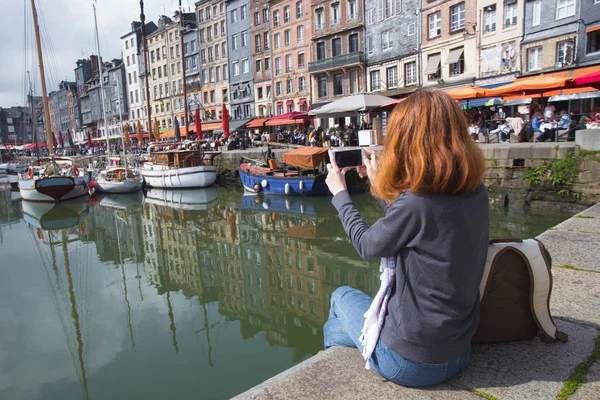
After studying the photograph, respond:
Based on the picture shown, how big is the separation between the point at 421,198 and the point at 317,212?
1285cm

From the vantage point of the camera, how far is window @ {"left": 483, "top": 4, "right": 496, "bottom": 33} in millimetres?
21969

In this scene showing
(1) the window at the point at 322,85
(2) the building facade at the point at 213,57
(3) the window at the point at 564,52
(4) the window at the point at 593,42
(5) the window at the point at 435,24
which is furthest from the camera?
(2) the building facade at the point at 213,57

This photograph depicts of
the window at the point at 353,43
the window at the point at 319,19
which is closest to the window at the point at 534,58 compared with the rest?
the window at the point at 353,43

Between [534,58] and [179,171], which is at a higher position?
[534,58]

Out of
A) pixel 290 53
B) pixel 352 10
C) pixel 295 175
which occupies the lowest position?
pixel 295 175

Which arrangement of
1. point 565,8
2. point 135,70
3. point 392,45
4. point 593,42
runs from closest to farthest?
1. point 593,42
2. point 565,8
3. point 392,45
4. point 135,70

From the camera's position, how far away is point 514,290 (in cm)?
213

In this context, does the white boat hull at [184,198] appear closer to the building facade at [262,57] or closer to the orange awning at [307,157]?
the orange awning at [307,157]

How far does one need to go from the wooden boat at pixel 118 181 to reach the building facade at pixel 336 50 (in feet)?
49.7

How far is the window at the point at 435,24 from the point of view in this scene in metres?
25.0

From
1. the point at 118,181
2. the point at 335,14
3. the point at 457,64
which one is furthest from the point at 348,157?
the point at 335,14

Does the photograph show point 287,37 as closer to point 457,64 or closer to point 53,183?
point 457,64

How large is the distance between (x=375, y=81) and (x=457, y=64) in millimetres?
6626

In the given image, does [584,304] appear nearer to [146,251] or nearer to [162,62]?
[146,251]
